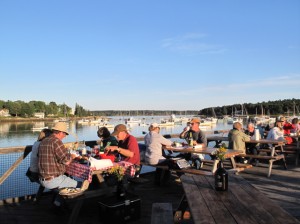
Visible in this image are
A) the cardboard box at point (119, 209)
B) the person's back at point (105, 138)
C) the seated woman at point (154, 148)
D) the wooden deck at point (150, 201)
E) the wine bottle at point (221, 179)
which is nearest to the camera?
the wine bottle at point (221, 179)

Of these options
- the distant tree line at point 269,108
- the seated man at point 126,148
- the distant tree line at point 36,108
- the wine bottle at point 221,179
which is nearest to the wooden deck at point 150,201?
the seated man at point 126,148

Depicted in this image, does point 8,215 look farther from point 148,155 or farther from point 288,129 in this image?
point 288,129

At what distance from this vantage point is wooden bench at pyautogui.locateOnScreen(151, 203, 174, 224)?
353cm

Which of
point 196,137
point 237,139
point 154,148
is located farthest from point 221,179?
point 196,137

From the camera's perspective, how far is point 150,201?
222 inches

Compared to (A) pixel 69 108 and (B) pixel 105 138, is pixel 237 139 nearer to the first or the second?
(B) pixel 105 138

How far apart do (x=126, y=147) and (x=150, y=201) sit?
42.2 inches

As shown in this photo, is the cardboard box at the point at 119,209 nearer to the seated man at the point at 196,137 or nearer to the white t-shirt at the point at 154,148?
the white t-shirt at the point at 154,148

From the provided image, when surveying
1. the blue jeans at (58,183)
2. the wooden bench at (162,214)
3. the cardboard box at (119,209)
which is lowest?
the cardboard box at (119,209)

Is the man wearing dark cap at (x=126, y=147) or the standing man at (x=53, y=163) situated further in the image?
the man wearing dark cap at (x=126, y=147)

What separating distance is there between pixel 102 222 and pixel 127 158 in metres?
1.43

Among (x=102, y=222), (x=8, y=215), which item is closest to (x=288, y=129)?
(x=102, y=222)

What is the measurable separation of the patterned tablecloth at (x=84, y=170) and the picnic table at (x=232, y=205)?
163 cm

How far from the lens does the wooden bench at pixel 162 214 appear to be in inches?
139
